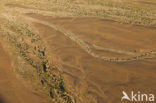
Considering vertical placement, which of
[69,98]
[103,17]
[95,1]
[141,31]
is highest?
[95,1]

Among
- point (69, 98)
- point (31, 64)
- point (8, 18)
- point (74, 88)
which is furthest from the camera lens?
point (8, 18)

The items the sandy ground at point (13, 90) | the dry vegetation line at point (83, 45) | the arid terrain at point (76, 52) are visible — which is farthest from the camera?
the dry vegetation line at point (83, 45)

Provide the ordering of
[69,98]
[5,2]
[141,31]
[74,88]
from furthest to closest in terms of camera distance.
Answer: [5,2], [141,31], [74,88], [69,98]

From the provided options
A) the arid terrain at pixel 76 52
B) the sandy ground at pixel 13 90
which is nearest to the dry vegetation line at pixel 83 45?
the arid terrain at pixel 76 52

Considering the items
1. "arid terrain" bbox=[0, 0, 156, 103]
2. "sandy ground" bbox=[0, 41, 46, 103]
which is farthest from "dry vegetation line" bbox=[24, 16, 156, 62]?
"sandy ground" bbox=[0, 41, 46, 103]

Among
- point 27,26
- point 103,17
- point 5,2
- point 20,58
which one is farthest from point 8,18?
point 103,17

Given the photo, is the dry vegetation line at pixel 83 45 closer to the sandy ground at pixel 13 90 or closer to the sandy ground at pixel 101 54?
the sandy ground at pixel 101 54

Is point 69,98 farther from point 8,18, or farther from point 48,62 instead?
point 8,18

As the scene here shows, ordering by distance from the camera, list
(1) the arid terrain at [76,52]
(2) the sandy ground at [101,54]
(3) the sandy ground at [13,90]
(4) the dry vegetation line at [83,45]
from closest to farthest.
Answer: (3) the sandy ground at [13,90] < (1) the arid terrain at [76,52] < (2) the sandy ground at [101,54] < (4) the dry vegetation line at [83,45]

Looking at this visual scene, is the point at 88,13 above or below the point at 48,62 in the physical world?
above
